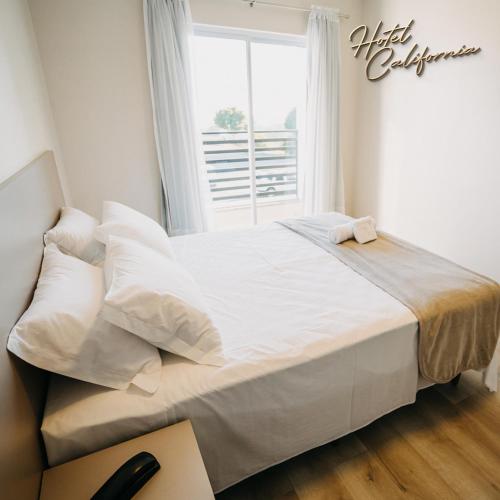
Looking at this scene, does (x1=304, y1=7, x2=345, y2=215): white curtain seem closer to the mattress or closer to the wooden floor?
the mattress

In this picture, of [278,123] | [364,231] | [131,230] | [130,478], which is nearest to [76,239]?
Answer: [131,230]

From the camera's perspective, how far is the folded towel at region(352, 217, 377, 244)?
6.38 feet

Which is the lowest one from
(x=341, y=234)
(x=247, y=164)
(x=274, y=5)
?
(x=341, y=234)

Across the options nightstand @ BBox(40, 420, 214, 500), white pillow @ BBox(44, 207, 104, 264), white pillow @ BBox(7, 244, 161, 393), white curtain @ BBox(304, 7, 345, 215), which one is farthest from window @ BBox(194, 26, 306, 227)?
nightstand @ BBox(40, 420, 214, 500)

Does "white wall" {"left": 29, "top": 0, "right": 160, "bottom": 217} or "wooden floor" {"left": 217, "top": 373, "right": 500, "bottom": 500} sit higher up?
"white wall" {"left": 29, "top": 0, "right": 160, "bottom": 217}

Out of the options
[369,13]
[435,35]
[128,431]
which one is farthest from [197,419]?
[369,13]

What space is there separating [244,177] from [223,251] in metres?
1.72

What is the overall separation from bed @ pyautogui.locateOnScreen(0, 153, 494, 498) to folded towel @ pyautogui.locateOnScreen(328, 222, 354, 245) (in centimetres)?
46

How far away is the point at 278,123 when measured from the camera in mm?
3480

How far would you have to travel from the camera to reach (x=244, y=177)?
3469 millimetres

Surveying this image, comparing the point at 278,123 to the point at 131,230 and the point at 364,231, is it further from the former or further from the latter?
the point at 131,230

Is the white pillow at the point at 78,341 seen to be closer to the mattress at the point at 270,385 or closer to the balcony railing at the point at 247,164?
the mattress at the point at 270,385

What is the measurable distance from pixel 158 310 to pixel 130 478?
1.38 ft

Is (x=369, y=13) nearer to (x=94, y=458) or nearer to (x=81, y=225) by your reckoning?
(x=81, y=225)
